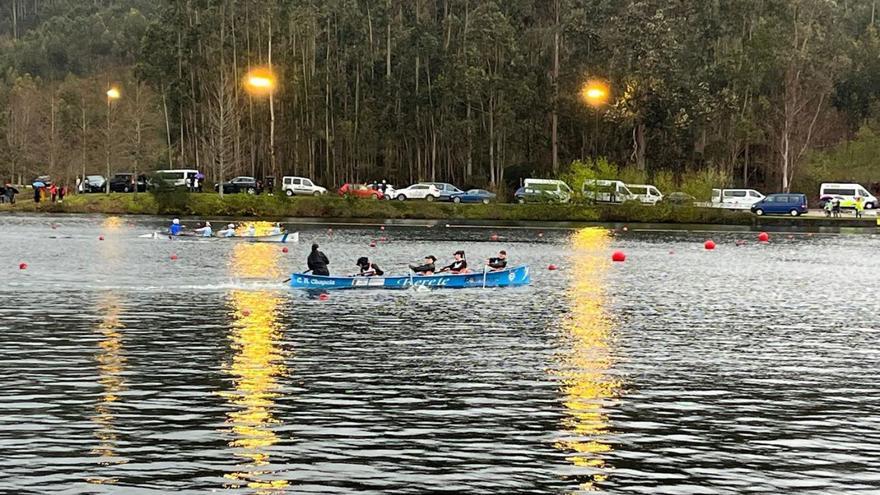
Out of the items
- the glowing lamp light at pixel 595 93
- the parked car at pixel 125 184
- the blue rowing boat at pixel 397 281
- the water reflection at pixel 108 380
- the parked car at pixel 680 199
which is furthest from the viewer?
the parked car at pixel 125 184

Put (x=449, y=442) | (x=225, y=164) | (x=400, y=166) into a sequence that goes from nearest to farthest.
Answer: (x=449, y=442), (x=225, y=164), (x=400, y=166)

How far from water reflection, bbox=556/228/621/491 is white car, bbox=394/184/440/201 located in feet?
204

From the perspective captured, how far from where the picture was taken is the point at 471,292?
50656mm

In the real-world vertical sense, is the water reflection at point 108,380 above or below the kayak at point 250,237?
below

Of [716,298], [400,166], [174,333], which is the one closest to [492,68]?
[400,166]

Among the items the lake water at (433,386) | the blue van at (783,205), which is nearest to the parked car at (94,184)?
the blue van at (783,205)

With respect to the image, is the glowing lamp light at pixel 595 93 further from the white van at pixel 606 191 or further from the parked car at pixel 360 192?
the parked car at pixel 360 192

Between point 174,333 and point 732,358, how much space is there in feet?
56.1


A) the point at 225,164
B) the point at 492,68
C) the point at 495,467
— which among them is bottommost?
the point at 495,467

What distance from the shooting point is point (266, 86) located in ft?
431

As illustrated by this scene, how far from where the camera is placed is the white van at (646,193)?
4450 inches

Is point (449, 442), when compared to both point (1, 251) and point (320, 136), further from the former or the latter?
point (320, 136)

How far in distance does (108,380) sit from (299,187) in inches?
3713

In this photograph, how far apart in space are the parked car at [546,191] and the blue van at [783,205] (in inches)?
738
